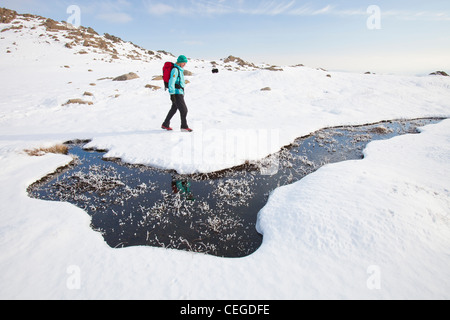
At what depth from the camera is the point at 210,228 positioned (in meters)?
4.61

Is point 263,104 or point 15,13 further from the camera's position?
point 15,13

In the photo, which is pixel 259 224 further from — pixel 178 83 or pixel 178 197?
pixel 178 83

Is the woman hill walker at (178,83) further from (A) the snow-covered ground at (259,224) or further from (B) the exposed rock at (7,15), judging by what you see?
(B) the exposed rock at (7,15)

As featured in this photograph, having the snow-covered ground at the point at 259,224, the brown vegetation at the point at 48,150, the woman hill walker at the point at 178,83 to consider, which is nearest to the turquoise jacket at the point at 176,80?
the woman hill walker at the point at 178,83

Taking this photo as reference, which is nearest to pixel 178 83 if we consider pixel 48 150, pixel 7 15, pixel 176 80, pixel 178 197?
pixel 176 80

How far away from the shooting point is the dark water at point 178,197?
171 inches

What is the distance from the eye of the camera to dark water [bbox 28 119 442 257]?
434 cm

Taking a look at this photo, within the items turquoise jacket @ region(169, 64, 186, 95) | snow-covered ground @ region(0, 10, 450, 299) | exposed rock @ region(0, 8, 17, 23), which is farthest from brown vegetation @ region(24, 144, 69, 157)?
exposed rock @ region(0, 8, 17, 23)

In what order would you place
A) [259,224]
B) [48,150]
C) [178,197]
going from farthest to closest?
[48,150] → [178,197] → [259,224]

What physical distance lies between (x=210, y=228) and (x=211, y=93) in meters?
16.6

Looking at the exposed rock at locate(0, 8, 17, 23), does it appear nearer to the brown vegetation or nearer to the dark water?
the brown vegetation

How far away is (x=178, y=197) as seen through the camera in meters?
5.66
